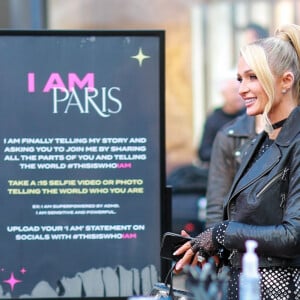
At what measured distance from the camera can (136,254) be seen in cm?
501

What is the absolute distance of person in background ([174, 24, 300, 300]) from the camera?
369 cm

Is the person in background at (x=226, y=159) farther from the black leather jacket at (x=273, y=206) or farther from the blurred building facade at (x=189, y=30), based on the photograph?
the blurred building facade at (x=189, y=30)

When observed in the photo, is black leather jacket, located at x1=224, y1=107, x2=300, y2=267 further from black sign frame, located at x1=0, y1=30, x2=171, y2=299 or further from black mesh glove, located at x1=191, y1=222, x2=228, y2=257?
black sign frame, located at x1=0, y1=30, x2=171, y2=299

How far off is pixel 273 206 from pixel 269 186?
0.08 m

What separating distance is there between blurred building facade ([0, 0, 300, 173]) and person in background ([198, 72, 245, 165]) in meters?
2.77

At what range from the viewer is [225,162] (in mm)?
5668

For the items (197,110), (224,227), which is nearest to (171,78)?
(197,110)

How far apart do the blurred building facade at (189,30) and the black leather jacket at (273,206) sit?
7764 mm

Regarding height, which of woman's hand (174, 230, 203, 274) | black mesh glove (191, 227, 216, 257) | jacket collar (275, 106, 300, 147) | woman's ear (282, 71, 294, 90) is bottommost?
woman's hand (174, 230, 203, 274)

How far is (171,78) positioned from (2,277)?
22.7 ft

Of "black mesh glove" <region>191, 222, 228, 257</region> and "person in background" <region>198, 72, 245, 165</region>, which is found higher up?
"person in background" <region>198, 72, 245, 165</region>

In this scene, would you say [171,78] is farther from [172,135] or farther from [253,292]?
[253,292]

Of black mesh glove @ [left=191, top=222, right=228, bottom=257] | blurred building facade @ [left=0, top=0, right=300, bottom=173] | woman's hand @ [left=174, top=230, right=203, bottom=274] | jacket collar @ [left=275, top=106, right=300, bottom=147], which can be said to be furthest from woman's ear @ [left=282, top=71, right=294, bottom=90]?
blurred building facade @ [left=0, top=0, right=300, bottom=173]

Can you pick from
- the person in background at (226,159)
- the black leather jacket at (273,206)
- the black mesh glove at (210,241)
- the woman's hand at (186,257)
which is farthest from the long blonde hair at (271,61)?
the person in background at (226,159)
